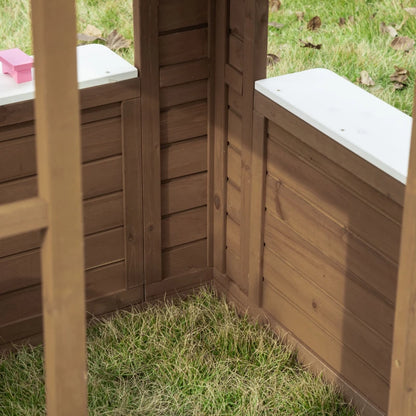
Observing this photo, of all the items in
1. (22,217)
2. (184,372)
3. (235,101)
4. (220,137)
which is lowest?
(184,372)

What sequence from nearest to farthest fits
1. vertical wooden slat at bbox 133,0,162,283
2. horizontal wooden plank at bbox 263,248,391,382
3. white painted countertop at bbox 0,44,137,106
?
horizontal wooden plank at bbox 263,248,391,382 < white painted countertop at bbox 0,44,137,106 < vertical wooden slat at bbox 133,0,162,283

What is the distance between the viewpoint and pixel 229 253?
372 centimetres

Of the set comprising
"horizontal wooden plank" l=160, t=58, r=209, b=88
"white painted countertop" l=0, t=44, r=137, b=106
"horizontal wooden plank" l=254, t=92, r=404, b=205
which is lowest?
"horizontal wooden plank" l=254, t=92, r=404, b=205

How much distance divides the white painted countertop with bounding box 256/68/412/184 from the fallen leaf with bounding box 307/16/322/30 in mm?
1558

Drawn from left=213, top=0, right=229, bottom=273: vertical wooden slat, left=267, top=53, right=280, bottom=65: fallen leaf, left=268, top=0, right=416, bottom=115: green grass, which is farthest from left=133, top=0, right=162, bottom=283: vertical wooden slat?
left=267, top=53, right=280, bottom=65: fallen leaf

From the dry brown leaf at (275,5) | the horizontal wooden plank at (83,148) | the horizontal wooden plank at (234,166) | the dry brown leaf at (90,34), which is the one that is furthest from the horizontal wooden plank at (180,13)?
the dry brown leaf at (275,5)

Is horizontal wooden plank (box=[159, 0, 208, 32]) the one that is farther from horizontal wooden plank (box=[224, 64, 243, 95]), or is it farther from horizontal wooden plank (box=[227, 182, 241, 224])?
horizontal wooden plank (box=[227, 182, 241, 224])

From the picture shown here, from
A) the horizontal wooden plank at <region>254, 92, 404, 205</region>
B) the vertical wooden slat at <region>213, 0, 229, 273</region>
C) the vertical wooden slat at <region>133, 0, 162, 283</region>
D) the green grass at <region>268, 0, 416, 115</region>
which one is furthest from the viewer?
the green grass at <region>268, 0, 416, 115</region>

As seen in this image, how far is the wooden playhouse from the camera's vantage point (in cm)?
292

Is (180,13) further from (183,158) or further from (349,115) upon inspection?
(349,115)

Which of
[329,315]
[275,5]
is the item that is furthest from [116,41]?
[329,315]

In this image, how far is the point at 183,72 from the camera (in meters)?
3.40

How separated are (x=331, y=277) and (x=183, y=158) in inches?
30.5

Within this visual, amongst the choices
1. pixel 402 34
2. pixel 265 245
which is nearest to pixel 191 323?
pixel 265 245
